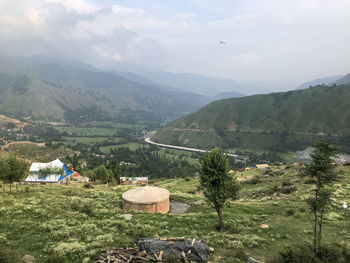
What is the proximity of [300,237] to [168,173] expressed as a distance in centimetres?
11228

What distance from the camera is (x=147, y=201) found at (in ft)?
96.6

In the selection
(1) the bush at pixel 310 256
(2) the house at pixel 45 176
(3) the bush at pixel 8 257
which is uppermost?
(3) the bush at pixel 8 257

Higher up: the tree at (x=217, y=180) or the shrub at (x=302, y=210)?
the tree at (x=217, y=180)

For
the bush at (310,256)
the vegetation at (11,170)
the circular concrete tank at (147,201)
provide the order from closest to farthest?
the bush at (310,256) → the circular concrete tank at (147,201) → the vegetation at (11,170)

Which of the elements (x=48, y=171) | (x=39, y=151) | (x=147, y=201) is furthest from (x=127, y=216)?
(x=39, y=151)

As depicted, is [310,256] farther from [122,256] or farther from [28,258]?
[28,258]

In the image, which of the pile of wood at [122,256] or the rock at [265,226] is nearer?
the pile of wood at [122,256]

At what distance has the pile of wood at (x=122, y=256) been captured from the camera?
584 inches

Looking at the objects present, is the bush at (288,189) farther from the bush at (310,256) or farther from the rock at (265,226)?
the bush at (310,256)

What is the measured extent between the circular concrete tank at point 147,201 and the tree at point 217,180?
1052 centimetres

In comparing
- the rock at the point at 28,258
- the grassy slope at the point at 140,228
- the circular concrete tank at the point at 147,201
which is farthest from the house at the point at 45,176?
the rock at the point at 28,258

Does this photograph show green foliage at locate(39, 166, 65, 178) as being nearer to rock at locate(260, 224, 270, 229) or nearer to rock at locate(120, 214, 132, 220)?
rock at locate(120, 214, 132, 220)

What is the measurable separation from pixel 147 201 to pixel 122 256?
14.2 m

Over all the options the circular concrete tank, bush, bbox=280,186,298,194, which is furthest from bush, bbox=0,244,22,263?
bush, bbox=280,186,298,194
